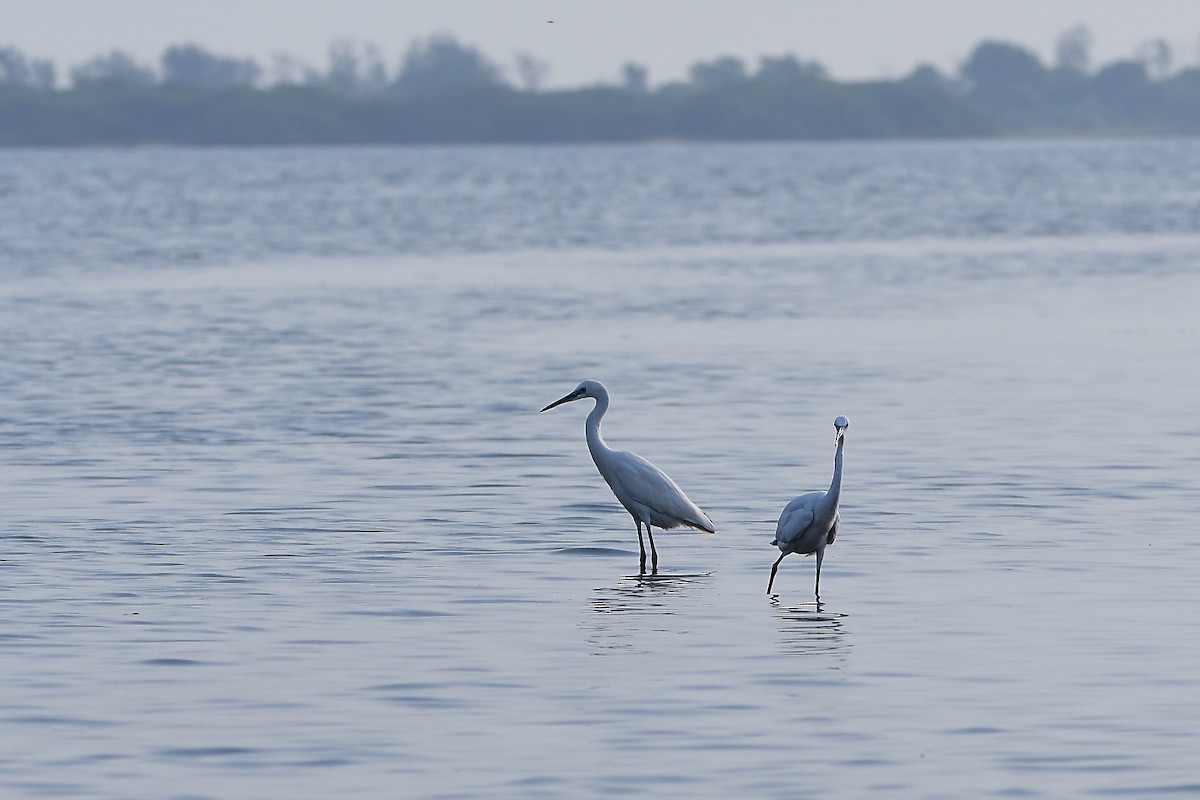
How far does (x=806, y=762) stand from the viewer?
9.95 m

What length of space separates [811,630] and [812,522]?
3.03 ft

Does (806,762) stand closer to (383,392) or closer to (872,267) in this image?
(383,392)

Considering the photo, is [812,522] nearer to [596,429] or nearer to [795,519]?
[795,519]

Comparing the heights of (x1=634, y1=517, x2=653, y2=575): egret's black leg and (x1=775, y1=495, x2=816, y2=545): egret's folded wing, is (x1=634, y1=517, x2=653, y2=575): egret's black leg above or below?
below

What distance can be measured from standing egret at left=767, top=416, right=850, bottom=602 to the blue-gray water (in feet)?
1.02

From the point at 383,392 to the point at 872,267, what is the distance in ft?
75.4

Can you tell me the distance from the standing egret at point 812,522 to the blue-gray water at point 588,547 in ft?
1.02

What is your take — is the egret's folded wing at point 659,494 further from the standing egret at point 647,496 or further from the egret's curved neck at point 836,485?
the egret's curved neck at point 836,485

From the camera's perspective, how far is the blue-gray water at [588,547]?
10.2 metres

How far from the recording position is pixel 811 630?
1257 centimetres

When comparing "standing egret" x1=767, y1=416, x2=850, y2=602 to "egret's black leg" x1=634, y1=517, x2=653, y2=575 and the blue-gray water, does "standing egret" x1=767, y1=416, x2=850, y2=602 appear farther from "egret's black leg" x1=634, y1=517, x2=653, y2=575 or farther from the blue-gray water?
"egret's black leg" x1=634, y1=517, x2=653, y2=575

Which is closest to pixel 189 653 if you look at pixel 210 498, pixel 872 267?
pixel 210 498

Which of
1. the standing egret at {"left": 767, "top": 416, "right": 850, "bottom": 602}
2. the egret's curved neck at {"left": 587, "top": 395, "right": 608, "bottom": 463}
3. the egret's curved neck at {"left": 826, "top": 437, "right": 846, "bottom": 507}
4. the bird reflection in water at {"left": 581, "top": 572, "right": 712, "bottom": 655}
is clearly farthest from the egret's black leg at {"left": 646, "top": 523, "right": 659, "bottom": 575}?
the egret's curved neck at {"left": 826, "top": 437, "right": 846, "bottom": 507}

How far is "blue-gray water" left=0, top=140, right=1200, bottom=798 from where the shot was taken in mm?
10180
